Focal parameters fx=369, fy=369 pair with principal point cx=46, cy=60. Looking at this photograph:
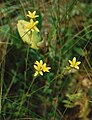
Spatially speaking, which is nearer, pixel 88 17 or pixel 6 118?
pixel 6 118

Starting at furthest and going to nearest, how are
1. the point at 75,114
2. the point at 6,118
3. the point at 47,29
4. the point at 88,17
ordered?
the point at 88,17 → the point at 47,29 → the point at 75,114 → the point at 6,118

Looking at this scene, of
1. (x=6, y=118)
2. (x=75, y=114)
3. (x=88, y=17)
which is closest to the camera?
(x=6, y=118)

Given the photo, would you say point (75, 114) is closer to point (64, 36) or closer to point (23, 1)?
point (64, 36)

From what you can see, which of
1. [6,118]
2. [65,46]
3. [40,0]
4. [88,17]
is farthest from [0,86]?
[88,17]

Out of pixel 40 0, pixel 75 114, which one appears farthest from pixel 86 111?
pixel 40 0

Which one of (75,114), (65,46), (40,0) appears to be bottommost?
(75,114)

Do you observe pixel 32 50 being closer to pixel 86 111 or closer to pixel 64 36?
pixel 64 36

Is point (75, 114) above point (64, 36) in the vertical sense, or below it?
below
